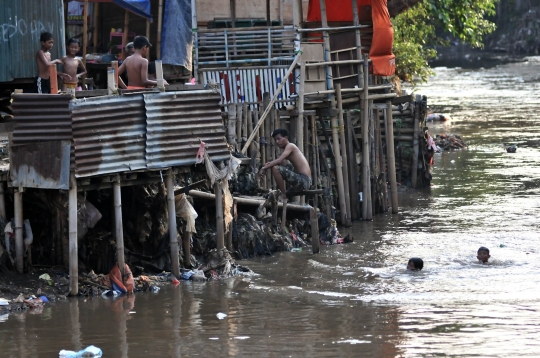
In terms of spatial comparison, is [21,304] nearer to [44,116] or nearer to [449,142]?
[44,116]

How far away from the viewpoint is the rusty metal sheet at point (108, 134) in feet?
39.5

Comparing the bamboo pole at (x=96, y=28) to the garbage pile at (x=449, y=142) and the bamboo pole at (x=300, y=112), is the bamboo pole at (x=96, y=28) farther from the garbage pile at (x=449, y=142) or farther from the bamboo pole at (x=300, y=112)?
the garbage pile at (x=449, y=142)

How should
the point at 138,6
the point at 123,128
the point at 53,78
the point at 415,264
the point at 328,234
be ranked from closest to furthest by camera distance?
the point at 123,128, the point at 53,78, the point at 415,264, the point at 138,6, the point at 328,234

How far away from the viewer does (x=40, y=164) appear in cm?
1201

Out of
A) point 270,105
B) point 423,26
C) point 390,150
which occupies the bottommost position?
point 390,150

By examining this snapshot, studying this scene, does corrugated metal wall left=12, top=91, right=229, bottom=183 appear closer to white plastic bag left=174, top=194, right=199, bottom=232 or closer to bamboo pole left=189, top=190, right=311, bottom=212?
white plastic bag left=174, top=194, right=199, bottom=232

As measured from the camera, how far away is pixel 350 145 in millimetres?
17750

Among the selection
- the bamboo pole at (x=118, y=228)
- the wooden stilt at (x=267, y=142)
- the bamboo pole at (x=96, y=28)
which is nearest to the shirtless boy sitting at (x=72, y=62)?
the bamboo pole at (x=118, y=228)

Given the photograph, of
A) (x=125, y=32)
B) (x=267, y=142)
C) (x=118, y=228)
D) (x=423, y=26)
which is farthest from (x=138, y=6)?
(x=423, y=26)

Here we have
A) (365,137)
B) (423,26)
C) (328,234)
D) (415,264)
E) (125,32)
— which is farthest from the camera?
(423,26)

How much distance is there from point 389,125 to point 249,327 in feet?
26.1

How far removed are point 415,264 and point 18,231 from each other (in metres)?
5.34

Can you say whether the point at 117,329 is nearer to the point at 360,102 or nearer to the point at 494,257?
the point at 494,257

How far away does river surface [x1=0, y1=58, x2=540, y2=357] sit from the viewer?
1029cm
